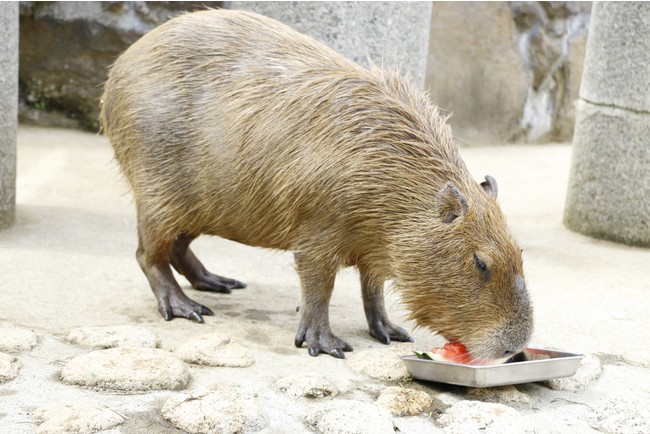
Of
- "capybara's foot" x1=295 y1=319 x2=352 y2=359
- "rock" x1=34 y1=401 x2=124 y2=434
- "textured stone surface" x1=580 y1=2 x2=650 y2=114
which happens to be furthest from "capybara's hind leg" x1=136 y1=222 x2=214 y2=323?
"textured stone surface" x1=580 y1=2 x2=650 y2=114

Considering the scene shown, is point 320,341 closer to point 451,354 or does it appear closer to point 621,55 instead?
point 451,354

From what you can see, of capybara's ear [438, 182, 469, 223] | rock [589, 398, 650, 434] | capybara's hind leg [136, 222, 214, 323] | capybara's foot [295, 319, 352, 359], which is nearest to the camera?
rock [589, 398, 650, 434]

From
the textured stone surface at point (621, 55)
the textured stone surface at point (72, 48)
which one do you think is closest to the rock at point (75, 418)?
the textured stone surface at point (621, 55)

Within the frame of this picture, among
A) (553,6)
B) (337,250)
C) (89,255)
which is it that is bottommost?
(89,255)

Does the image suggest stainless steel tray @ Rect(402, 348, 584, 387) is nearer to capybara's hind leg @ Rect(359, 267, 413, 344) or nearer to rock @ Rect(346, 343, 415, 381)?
rock @ Rect(346, 343, 415, 381)

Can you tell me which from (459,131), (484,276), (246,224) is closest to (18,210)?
(246,224)

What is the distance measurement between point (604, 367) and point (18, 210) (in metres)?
4.32

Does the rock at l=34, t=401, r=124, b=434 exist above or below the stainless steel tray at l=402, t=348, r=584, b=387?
below

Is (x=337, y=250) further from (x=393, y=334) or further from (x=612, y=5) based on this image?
(x=612, y=5)

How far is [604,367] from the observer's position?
4.69 metres

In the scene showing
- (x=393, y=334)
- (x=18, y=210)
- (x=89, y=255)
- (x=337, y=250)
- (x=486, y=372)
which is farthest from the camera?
(x=18, y=210)

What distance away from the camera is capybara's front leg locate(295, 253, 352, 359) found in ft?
15.3

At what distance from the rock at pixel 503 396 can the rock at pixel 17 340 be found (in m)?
1.98

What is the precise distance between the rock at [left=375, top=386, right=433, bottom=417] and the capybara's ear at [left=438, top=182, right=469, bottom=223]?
0.78 meters
